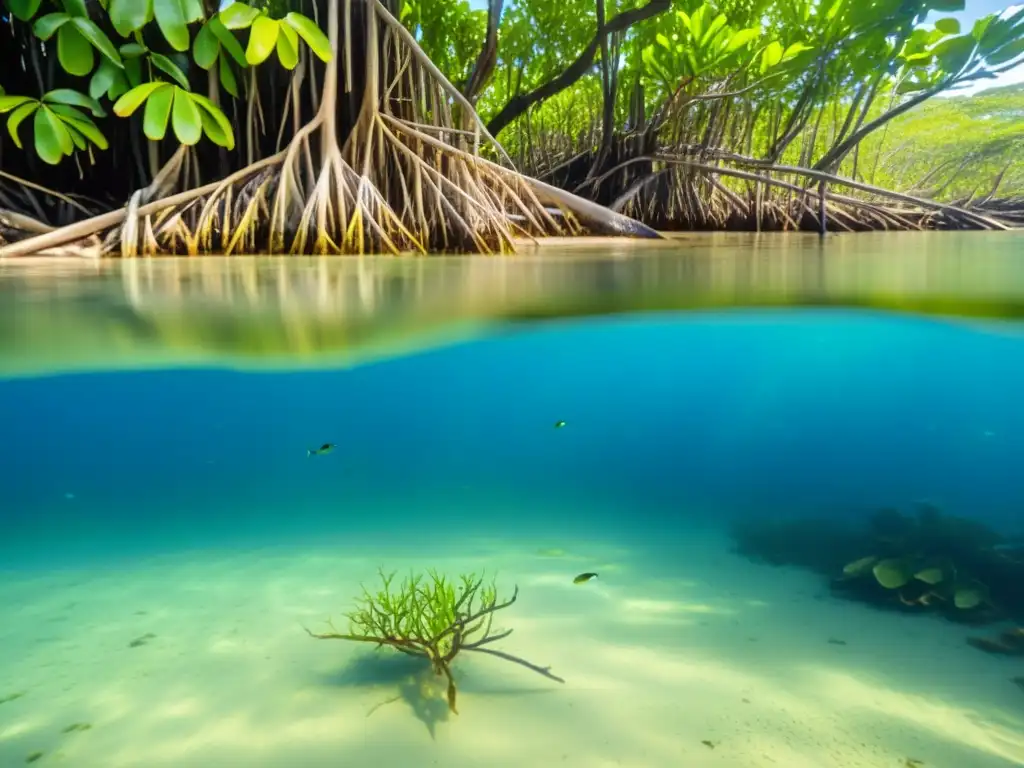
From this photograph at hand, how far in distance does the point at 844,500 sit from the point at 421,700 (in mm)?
1350

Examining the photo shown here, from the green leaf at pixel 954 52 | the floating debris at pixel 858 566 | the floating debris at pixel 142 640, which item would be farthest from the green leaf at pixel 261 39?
the green leaf at pixel 954 52

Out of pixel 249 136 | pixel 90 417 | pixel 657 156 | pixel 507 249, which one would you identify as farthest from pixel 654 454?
pixel 657 156

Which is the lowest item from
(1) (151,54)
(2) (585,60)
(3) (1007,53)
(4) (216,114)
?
(4) (216,114)

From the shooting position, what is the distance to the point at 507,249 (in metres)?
5.53

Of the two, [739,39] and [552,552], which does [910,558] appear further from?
[739,39]

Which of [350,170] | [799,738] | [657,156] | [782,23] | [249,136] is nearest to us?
[799,738]

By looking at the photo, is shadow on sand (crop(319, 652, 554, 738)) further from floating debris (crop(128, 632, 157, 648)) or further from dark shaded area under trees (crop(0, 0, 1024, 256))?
dark shaded area under trees (crop(0, 0, 1024, 256))

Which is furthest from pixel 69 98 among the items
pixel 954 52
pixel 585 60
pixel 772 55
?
pixel 954 52

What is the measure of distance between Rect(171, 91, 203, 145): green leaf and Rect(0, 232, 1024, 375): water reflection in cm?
67

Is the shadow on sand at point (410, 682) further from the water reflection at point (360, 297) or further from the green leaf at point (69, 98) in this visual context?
the green leaf at point (69, 98)

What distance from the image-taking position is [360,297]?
2967 mm

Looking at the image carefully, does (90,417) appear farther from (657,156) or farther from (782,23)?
(782,23)

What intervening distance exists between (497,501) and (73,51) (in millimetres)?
3421

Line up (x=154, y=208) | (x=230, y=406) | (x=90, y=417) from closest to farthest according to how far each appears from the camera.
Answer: (x=90, y=417) < (x=230, y=406) < (x=154, y=208)
